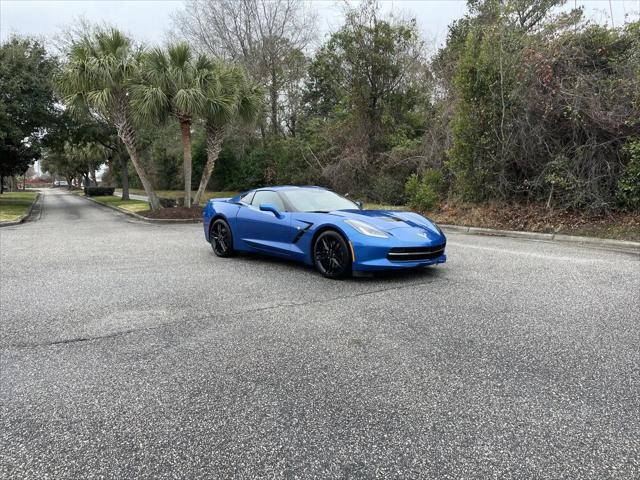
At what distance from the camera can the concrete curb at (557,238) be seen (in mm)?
8172

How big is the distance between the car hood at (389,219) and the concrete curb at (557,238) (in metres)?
4.72

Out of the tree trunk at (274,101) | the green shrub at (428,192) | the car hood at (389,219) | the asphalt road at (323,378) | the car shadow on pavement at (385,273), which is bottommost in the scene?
the asphalt road at (323,378)

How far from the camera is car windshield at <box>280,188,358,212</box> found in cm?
605

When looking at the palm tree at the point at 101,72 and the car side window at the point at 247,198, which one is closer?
the car side window at the point at 247,198

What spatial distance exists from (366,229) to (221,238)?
2.94m

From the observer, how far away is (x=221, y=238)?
7160mm

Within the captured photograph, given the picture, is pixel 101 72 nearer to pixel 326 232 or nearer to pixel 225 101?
pixel 225 101

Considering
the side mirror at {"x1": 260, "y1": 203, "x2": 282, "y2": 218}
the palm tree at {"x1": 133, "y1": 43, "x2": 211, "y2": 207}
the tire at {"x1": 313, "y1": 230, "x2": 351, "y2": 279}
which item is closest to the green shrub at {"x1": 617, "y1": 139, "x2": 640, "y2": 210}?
the tire at {"x1": 313, "y1": 230, "x2": 351, "y2": 279}

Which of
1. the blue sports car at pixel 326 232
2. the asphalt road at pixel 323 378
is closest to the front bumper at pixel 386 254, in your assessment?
the blue sports car at pixel 326 232

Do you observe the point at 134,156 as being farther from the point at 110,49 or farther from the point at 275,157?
the point at 275,157

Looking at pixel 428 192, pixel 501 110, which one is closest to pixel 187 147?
pixel 428 192

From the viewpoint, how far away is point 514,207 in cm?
1114

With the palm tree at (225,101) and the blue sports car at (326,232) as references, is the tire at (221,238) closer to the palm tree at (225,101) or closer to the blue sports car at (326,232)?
the blue sports car at (326,232)

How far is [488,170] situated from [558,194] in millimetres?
1831
